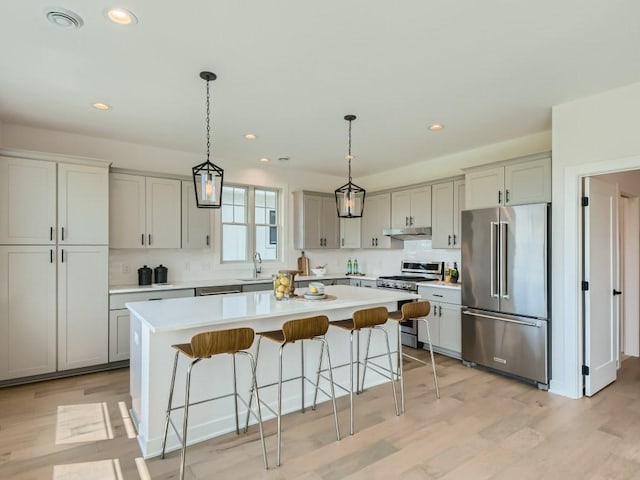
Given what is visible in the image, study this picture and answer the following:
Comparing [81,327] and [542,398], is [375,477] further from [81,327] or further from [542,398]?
[81,327]

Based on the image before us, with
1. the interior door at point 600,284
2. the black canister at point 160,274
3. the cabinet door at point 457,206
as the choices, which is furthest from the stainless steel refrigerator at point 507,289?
the black canister at point 160,274

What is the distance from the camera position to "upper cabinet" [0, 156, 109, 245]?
3.58 m

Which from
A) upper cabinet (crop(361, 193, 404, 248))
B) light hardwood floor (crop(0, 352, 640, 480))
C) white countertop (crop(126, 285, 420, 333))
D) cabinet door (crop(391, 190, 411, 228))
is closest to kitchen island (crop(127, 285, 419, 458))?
white countertop (crop(126, 285, 420, 333))

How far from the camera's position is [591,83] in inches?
116

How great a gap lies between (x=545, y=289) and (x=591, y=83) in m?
1.82

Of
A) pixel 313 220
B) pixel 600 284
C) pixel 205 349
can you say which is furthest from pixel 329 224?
pixel 205 349

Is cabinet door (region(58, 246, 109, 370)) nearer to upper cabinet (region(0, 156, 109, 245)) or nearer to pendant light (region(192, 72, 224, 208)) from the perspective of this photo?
upper cabinet (region(0, 156, 109, 245))

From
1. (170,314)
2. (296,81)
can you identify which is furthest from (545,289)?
(170,314)

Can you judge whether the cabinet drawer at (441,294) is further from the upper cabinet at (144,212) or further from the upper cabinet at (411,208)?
the upper cabinet at (144,212)

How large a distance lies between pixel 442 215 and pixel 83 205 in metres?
4.34

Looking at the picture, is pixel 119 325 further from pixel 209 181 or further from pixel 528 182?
pixel 528 182

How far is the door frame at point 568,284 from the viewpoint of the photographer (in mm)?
3305

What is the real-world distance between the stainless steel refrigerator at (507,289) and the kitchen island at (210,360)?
1.29 meters

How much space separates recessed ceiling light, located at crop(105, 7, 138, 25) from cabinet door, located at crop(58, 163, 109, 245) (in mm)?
2304
